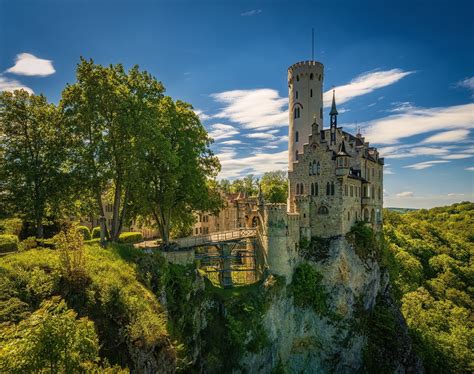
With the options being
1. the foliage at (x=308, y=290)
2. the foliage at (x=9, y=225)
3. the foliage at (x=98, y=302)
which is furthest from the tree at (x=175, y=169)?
the foliage at (x=308, y=290)

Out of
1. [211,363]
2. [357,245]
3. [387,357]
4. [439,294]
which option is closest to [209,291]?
[211,363]

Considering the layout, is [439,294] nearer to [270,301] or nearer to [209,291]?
[270,301]

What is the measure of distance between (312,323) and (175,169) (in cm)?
2186

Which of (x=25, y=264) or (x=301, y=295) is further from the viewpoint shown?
(x=301, y=295)

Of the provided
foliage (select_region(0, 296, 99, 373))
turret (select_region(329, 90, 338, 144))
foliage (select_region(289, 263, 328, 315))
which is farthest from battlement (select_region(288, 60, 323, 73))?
foliage (select_region(0, 296, 99, 373))

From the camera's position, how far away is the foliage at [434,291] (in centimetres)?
3850

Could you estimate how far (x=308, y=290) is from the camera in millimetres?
32688

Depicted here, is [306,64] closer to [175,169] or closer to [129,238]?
[175,169]

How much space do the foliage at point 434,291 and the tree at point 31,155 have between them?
1687 inches

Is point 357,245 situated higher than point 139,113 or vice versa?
point 139,113

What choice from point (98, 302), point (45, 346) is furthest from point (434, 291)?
point (45, 346)

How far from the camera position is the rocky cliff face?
26797 millimetres

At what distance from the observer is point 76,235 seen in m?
15.3

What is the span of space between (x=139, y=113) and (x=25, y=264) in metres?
13.2
